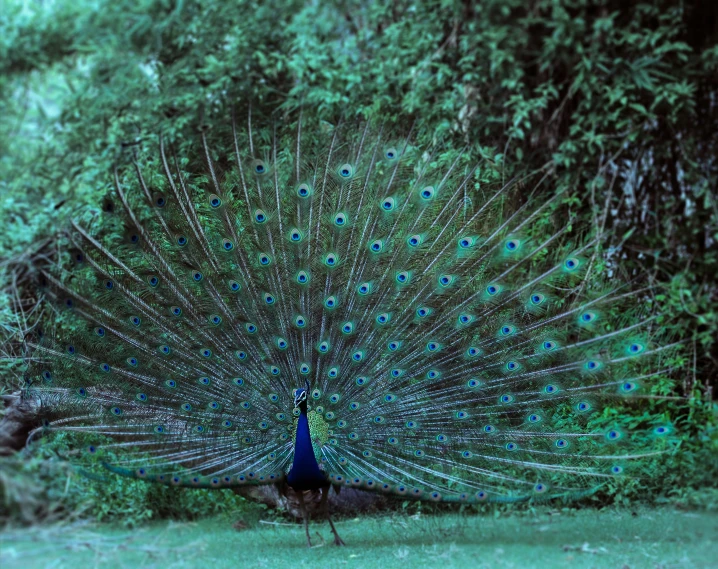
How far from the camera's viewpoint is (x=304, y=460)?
170 inches

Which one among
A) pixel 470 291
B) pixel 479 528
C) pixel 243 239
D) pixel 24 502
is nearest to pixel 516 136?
pixel 470 291

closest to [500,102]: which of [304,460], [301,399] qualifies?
[301,399]

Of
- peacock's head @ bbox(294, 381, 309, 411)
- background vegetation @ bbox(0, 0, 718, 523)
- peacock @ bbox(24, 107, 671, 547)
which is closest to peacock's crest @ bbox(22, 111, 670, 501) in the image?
peacock @ bbox(24, 107, 671, 547)

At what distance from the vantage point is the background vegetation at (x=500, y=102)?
6254 mm

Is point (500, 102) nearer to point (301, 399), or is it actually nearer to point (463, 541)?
point (301, 399)

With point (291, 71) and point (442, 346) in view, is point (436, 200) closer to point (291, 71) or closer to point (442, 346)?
point (442, 346)

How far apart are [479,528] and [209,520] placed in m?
1.55

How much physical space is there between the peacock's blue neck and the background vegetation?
2149 millimetres

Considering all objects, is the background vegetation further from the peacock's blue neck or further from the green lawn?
the peacock's blue neck

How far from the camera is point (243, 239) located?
4566mm

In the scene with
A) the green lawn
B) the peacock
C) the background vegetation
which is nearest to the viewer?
the green lawn

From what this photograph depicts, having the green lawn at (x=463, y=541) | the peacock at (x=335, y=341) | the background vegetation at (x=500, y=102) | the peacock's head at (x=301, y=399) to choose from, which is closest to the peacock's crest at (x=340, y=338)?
the peacock at (x=335, y=341)

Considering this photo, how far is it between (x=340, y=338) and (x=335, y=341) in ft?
0.11

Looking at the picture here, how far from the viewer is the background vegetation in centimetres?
625
